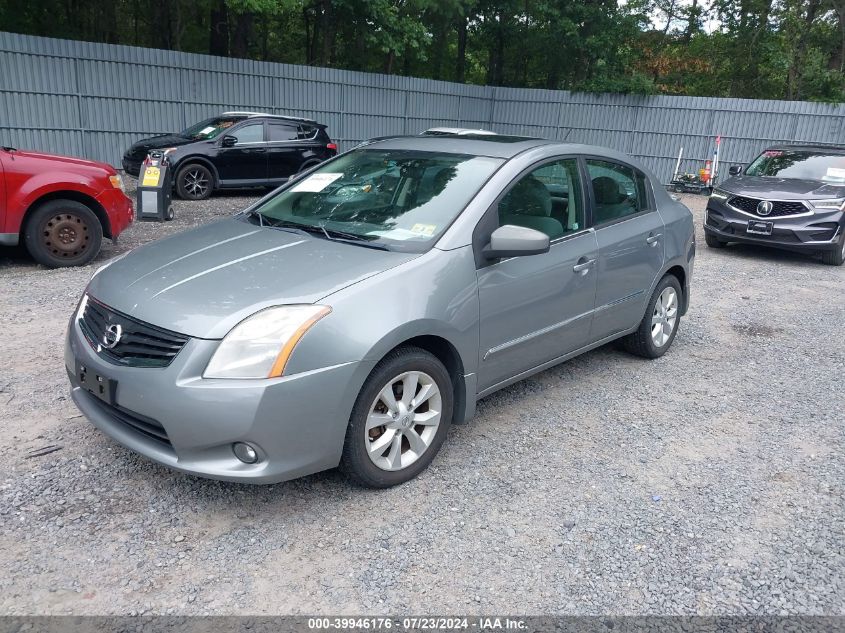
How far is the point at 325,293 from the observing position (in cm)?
310

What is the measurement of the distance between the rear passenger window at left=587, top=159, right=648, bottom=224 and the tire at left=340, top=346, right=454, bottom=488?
1.83 meters

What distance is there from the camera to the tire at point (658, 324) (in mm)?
5336

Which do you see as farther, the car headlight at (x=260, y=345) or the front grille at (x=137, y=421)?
the front grille at (x=137, y=421)

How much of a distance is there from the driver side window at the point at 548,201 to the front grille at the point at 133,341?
1.88 metres

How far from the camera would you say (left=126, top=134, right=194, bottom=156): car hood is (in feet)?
42.4

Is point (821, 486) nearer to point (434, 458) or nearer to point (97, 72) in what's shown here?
point (434, 458)

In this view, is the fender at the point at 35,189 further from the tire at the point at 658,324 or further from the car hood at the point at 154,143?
the car hood at the point at 154,143

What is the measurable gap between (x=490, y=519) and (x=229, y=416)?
1299 millimetres

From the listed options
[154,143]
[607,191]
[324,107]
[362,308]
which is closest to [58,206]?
[362,308]

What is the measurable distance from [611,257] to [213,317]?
273cm

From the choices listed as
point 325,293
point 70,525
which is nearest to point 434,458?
point 325,293

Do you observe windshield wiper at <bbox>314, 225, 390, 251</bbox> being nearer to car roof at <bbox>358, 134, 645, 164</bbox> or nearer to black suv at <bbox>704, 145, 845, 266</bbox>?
car roof at <bbox>358, 134, 645, 164</bbox>

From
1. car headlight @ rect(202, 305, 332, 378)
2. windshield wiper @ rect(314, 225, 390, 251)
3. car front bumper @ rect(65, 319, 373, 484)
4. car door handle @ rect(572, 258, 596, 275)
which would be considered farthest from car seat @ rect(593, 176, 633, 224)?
car headlight @ rect(202, 305, 332, 378)

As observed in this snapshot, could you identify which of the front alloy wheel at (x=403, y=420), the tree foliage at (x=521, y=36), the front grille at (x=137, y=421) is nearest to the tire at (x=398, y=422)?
the front alloy wheel at (x=403, y=420)
